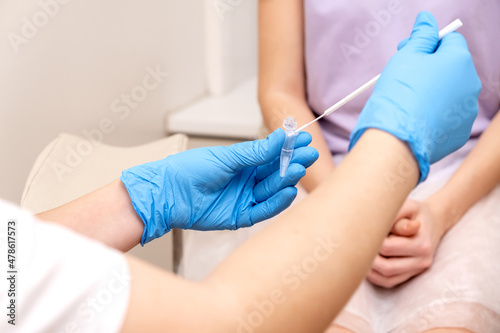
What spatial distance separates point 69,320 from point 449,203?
74 centimetres

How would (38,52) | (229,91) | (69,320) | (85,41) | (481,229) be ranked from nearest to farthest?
(69,320) → (481,229) → (38,52) → (85,41) → (229,91)

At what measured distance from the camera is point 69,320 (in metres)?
0.44

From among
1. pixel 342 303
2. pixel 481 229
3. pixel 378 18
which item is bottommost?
pixel 481 229

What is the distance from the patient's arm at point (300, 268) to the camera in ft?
1.52

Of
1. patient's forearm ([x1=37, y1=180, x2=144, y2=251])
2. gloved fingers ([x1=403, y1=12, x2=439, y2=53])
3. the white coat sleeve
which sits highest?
gloved fingers ([x1=403, y1=12, x2=439, y2=53])

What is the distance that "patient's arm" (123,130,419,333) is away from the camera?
462 mm

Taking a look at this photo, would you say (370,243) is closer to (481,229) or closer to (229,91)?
(481,229)

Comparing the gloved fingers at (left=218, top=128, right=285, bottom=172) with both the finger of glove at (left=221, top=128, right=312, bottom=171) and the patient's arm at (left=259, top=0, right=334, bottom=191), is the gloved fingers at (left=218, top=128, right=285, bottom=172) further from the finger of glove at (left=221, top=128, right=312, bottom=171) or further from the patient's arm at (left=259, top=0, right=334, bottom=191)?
the patient's arm at (left=259, top=0, right=334, bottom=191)

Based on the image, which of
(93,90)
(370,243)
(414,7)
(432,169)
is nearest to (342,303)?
(370,243)

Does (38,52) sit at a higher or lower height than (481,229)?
higher

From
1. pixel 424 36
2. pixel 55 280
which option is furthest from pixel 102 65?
pixel 55 280

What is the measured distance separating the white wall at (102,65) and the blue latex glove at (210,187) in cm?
40

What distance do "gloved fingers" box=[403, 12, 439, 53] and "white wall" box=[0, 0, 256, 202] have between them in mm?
739

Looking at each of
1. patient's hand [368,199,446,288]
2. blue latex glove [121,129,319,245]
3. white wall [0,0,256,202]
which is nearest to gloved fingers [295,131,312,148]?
blue latex glove [121,129,319,245]
